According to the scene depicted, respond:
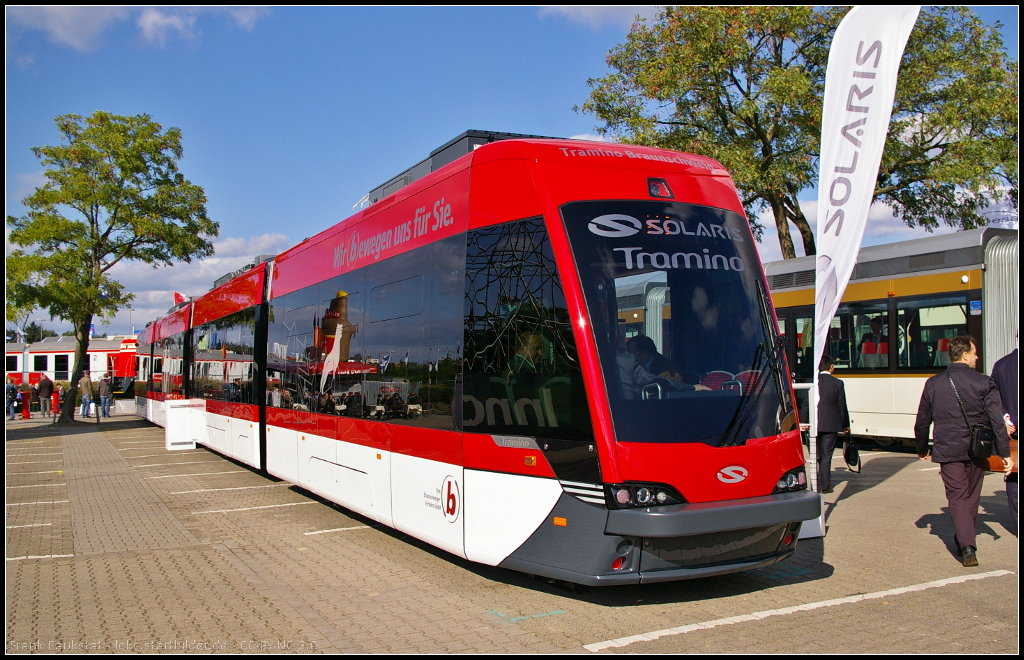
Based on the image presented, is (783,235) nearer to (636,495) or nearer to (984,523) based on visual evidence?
(984,523)

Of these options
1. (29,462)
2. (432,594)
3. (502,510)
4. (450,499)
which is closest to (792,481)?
(502,510)

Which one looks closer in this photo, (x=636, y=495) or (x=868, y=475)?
(x=636, y=495)

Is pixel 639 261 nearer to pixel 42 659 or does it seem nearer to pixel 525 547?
pixel 525 547

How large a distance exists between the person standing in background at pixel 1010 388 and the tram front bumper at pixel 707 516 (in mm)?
2836

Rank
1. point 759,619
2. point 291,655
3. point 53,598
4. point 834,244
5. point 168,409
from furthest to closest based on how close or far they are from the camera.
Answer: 1. point 168,409
2. point 834,244
3. point 53,598
4. point 759,619
5. point 291,655

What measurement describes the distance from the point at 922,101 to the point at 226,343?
17.5 meters

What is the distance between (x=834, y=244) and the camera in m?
8.49

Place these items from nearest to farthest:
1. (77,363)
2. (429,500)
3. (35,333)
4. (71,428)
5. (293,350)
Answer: (429,500) < (293,350) < (77,363) < (71,428) < (35,333)

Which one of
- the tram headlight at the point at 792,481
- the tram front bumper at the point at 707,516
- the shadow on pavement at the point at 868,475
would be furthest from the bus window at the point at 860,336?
the tram front bumper at the point at 707,516

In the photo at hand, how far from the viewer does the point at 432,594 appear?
638 cm

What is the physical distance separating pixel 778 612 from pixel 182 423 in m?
15.8

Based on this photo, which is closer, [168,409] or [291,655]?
[291,655]

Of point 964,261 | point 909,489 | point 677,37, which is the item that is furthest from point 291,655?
point 677,37

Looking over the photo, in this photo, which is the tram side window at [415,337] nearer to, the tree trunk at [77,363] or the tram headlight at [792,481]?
the tram headlight at [792,481]
